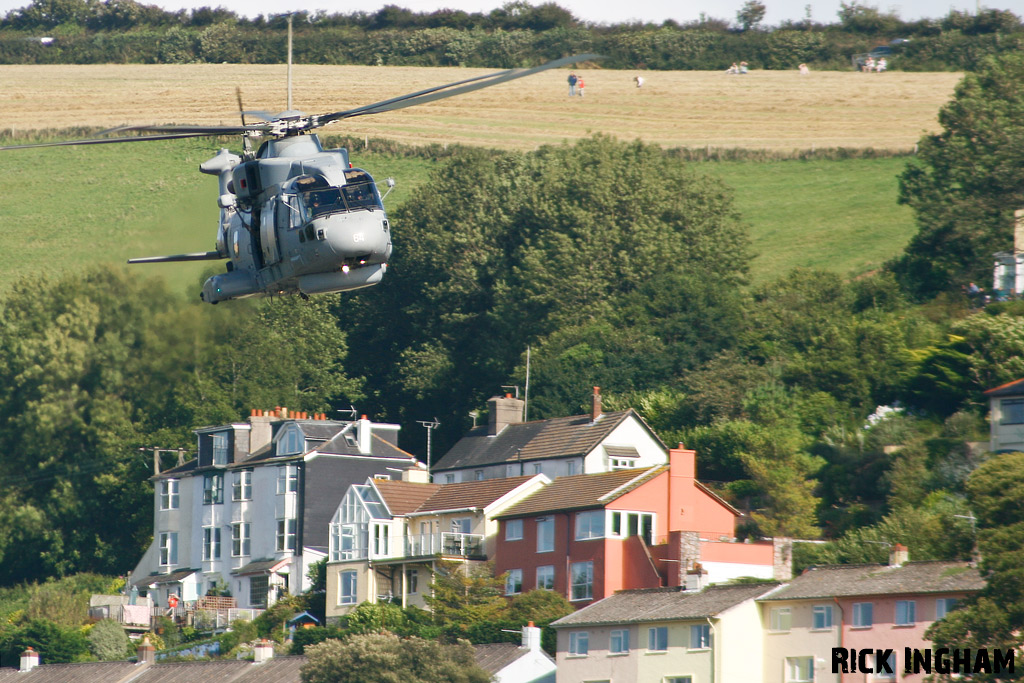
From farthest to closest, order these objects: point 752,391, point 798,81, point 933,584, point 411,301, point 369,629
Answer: point 798,81 → point 411,301 → point 752,391 → point 369,629 → point 933,584

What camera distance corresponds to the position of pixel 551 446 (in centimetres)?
8156

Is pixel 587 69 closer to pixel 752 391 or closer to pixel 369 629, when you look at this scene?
pixel 752 391

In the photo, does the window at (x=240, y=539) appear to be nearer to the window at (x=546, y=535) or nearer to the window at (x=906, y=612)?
the window at (x=546, y=535)

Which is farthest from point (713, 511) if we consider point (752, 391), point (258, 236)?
point (258, 236)

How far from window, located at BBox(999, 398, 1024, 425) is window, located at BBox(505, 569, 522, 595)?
20.6m

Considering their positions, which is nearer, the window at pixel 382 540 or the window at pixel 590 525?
the window at pixel 590 525

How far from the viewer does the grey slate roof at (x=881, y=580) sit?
51.9 metres

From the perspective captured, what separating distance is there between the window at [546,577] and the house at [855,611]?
14100 millimetres

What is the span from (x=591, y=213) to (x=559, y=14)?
5845cm

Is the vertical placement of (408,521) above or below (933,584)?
below

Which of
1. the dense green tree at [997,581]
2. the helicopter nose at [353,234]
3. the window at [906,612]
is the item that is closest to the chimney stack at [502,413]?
the window at [906,612]

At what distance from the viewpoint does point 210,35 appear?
5871 inches

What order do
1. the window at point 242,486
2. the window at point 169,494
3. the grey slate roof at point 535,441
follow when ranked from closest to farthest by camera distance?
1. the grey slate roof at point 535,441
2. the window at point 242,486
3. the window at point 169,494

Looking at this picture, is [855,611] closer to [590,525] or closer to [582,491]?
[590,525]
